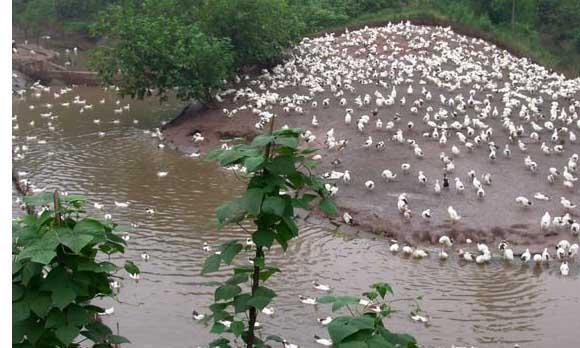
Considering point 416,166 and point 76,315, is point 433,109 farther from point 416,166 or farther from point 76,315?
point 76,315

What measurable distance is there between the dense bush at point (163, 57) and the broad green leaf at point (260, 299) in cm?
1419

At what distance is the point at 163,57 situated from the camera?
17.5 m

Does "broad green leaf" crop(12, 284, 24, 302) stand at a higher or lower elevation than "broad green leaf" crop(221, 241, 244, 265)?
lower

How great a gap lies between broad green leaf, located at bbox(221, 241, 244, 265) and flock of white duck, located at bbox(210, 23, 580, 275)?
6.40 metres

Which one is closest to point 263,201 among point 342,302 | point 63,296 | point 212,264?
point 212,264

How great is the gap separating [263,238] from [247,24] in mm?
16283

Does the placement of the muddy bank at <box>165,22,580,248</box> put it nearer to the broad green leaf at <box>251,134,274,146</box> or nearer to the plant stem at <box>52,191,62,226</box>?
the broad green leaf at <box>251,134,274,146</box>

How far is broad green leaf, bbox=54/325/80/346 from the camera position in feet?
9.85

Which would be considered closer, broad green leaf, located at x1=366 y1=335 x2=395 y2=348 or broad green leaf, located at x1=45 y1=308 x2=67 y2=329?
broad green leaf, located at x1=366 y1=335 x2=395 y2=348

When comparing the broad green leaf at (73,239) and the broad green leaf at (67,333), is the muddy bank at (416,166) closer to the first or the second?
the broad green leaf at (67,333)

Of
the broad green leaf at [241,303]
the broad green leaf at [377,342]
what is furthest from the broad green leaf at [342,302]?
the broad green leaf at [241,303]

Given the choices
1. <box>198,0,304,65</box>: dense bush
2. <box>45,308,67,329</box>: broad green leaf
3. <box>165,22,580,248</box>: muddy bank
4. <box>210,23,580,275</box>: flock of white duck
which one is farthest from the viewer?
<box>198,0,304,65</box>: dense bush

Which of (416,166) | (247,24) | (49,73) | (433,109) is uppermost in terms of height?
(247,24)

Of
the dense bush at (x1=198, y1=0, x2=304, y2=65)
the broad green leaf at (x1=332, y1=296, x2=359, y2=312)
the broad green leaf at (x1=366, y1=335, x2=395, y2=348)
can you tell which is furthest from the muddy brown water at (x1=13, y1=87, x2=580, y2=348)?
the dense bush at (x1=198, y1=0, x2=304, y2=65)
